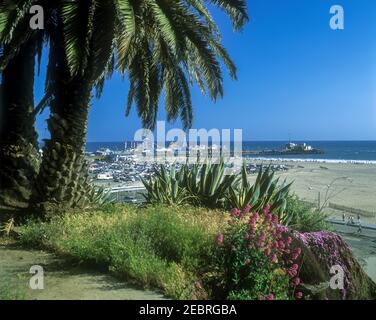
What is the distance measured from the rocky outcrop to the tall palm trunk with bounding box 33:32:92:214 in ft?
15.7

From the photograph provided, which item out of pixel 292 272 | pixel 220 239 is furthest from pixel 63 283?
pixel 292 272

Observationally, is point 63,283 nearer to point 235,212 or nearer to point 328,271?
point 235,212

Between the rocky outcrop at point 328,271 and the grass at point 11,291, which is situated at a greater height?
the grass at point 11,291

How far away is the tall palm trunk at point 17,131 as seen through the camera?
9789 millimetres

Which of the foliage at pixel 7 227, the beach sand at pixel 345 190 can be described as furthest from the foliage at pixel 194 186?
the beach sand at pixel 345 190

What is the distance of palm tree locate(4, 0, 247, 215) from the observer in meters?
8.09

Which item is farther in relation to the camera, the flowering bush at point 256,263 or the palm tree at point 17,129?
the palm tree at point 17,129

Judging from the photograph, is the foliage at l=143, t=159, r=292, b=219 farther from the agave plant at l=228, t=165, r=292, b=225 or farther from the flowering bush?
the flowering bush

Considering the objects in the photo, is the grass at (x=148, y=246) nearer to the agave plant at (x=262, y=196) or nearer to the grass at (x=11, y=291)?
the grass at (x=11, y=291)

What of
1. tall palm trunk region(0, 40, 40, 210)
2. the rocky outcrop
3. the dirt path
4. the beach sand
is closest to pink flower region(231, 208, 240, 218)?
the rocky outcrop

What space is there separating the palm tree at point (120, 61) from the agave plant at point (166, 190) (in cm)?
135

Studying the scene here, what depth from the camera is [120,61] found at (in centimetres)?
805
